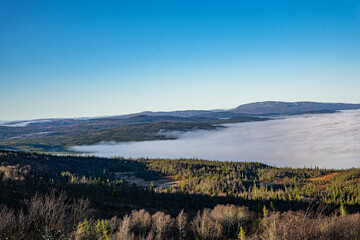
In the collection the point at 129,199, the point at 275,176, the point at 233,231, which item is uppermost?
the point at 233,231

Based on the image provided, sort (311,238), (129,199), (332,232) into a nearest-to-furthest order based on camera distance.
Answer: (311,238) → (332,232) → (129,199)

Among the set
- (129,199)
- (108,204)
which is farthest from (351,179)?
(108,204)

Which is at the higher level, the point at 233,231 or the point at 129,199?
the point at 233,231

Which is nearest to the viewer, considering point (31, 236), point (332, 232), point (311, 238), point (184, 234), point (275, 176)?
point (311, 238)

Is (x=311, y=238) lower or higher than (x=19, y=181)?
higher

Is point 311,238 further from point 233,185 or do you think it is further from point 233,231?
point 233,185

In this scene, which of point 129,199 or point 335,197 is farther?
point 335,197

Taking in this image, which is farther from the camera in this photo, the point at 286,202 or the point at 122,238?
the point at 286,202

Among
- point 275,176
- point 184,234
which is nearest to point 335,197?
point 275,176

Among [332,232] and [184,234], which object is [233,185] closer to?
[184,234]
